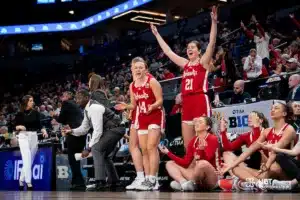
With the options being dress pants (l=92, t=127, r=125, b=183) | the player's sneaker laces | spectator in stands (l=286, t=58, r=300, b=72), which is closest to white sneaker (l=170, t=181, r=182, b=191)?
the player's sneaker laces

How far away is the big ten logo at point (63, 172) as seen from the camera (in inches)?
372

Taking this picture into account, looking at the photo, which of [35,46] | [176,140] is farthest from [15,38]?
[176,140]

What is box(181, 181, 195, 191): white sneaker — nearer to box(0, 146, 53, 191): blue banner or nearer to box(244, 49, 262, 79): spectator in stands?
box(0, 146, 53, 191): blue banner

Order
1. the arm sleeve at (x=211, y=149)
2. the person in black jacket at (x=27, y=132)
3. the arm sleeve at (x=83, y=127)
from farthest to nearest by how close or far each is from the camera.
A: the person in black jacket at (x=27, y=132), the arm sleeve at (x=83, y=127), the arm sleeve at (x=211, y=149)

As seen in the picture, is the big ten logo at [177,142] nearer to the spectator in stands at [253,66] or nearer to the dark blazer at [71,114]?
the dark blazer at [71,114]

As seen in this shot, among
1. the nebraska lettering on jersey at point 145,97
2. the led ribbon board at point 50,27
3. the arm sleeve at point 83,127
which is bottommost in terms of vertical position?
the arm sleeve at point 83,127

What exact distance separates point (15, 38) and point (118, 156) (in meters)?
28.1

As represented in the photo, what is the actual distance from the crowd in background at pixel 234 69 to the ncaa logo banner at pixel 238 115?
425 millimetres

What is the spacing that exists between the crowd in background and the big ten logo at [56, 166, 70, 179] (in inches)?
57.5

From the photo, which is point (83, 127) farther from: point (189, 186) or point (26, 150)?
point (189, 186)

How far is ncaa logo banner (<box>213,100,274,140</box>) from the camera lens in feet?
23.6

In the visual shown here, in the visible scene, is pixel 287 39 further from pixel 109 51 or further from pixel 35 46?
pixel 35 46

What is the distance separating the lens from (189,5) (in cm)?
2867

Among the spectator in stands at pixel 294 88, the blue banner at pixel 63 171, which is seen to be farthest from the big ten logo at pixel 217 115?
the blue banner at pixel 63 171
